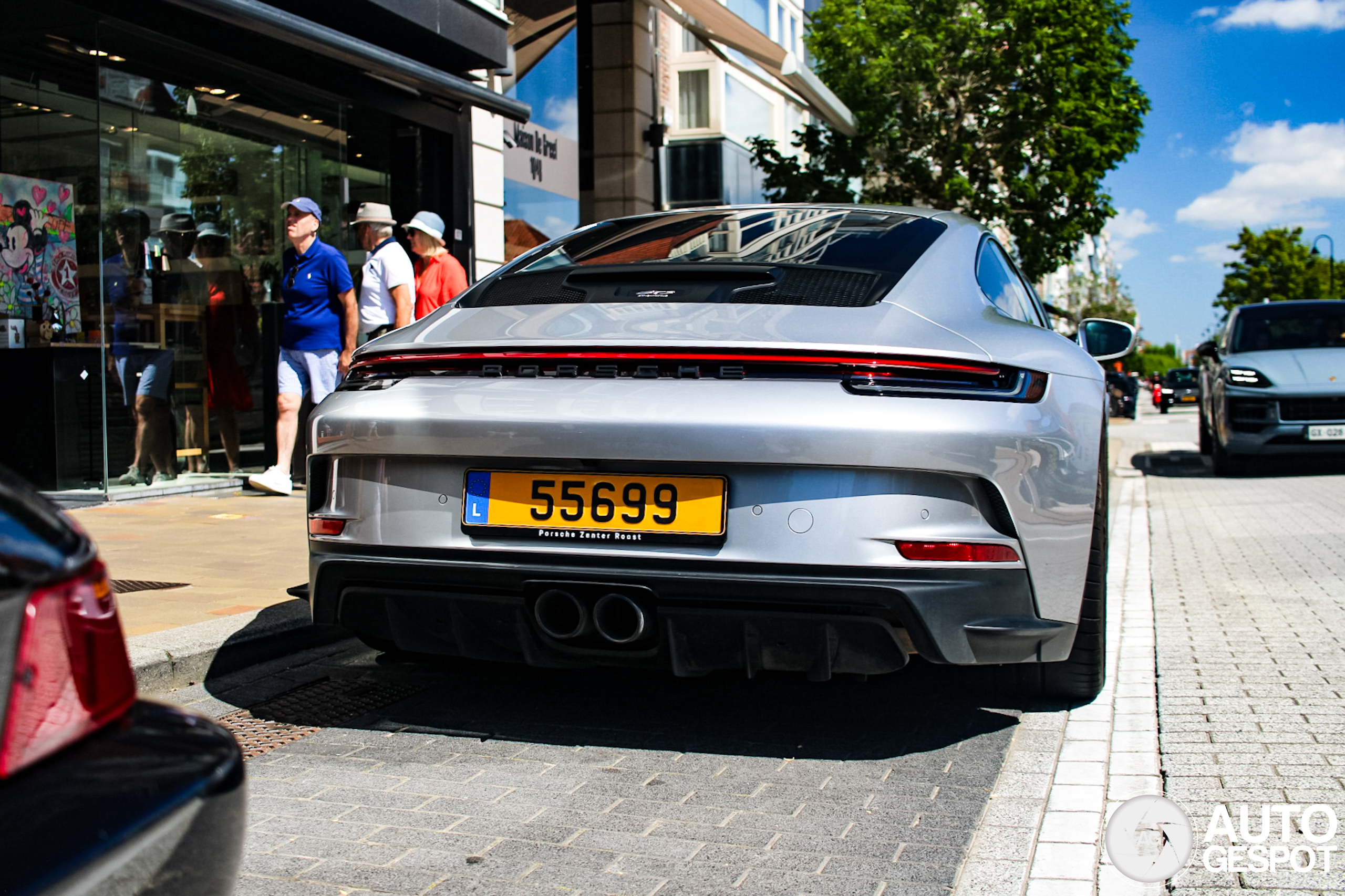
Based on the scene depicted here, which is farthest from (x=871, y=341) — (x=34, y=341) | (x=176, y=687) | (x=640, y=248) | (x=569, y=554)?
(x=34, y=341)

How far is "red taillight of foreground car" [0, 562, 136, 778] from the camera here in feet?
4.18

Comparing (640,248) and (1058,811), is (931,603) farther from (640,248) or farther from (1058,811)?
(640,248)

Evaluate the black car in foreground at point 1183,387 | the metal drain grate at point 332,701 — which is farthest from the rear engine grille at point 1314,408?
the black car in foreground at point 1183,387

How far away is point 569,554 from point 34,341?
689 cm

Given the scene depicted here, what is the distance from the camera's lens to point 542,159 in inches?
611

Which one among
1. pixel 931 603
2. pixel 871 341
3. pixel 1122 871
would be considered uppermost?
pixel 871 341

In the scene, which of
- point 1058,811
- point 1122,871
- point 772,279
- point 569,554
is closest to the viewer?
point 1122,871

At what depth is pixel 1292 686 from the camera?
4000 millimetres

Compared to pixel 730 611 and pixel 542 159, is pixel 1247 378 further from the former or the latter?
pixel 730 611

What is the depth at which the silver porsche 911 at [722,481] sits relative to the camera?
9.61 feet

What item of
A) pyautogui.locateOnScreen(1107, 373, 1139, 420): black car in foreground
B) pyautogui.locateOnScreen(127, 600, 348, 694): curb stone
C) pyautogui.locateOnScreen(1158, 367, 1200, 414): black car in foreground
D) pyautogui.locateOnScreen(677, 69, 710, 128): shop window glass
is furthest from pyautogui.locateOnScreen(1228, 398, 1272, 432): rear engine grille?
pyautogui.locateOnScreen(1158, 367, 1200, 414): black car in foreground

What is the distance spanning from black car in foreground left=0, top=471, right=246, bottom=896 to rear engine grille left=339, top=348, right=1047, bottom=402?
66.7 inches

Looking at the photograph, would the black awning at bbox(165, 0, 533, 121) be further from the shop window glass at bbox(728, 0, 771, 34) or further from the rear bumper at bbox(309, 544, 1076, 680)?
the shop window glass at bbox(728, 0, 771, 34)

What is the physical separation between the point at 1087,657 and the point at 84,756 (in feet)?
9.37
